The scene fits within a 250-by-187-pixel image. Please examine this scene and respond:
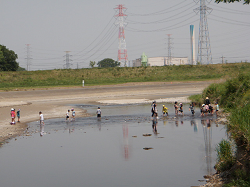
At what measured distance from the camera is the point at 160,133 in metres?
26.2

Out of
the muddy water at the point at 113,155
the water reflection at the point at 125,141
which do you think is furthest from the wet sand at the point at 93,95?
the muddy water at the point at 113,155

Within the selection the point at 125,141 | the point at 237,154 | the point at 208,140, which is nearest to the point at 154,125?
the point at 125,141

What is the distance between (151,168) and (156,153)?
2914 millimetres

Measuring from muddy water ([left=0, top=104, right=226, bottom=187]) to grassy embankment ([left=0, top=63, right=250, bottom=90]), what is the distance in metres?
55.4

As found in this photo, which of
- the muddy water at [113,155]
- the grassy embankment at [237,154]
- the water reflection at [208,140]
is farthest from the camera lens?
the water reflection at [208,140]

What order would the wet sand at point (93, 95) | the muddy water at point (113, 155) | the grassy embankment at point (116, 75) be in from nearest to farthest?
the muddy water at point (113, 155) → the wet sand at point (93, 95) → the grassy embankment at point (116, 75)

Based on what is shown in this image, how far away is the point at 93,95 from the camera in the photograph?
63.1 meters

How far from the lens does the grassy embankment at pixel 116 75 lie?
8581 cm

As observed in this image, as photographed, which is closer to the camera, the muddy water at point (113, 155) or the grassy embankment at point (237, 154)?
the grassy embankment at point (237, 154)

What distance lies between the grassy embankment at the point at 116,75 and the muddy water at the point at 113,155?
55.4 m

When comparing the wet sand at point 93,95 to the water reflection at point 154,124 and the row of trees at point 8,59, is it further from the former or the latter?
the row of trees at point 8,59

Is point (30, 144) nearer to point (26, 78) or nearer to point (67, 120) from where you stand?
point (67, 120)

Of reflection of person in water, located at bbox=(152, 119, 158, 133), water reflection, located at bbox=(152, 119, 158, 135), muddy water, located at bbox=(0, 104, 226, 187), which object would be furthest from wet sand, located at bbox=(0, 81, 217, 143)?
muddy water, located at bbox=(0, 104, 226, 187)

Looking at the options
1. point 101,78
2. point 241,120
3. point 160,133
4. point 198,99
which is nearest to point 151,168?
point 241,120
